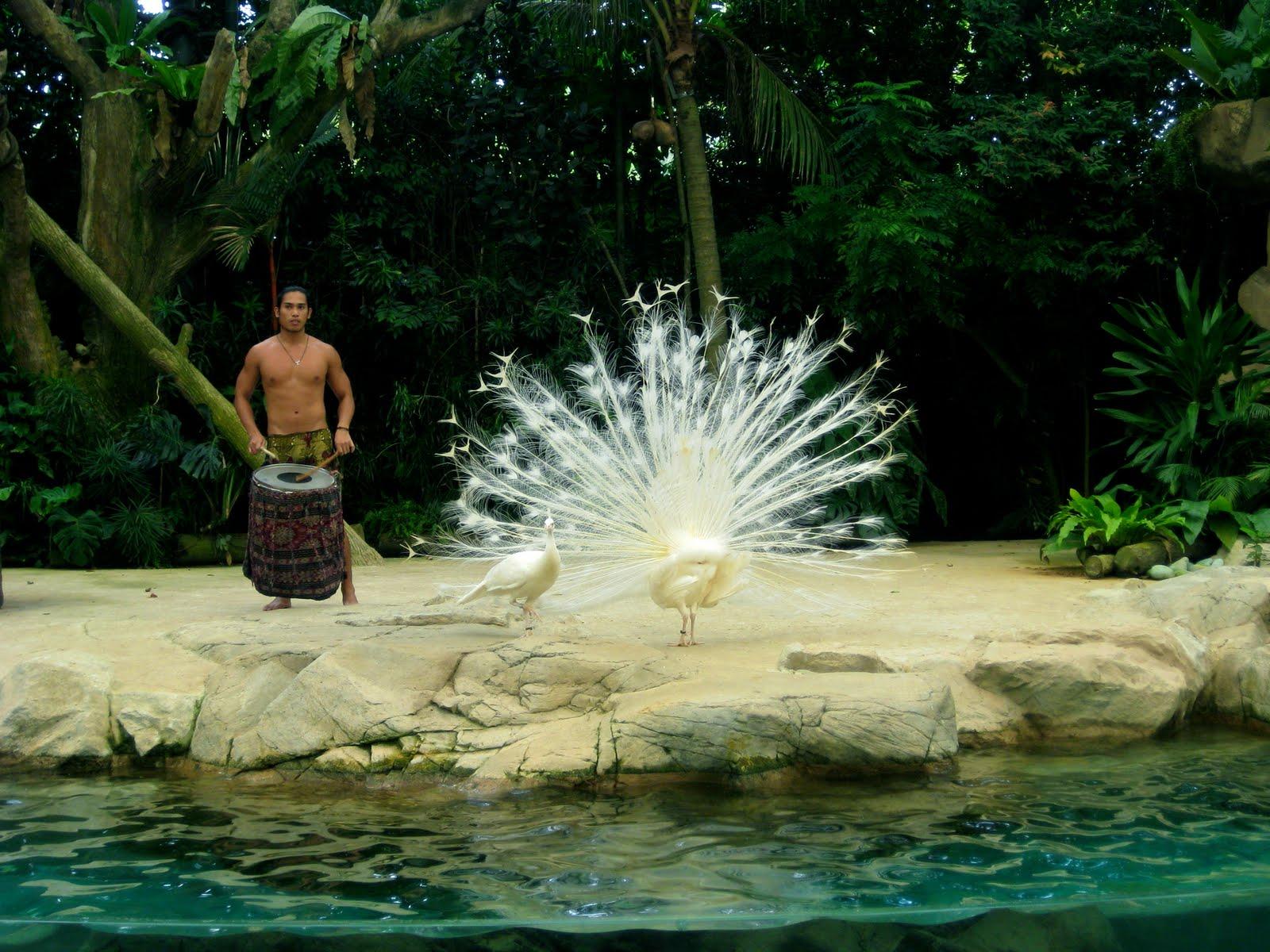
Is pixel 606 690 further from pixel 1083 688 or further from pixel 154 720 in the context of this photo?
pixel 1083 688

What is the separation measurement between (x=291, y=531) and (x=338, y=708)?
199cm

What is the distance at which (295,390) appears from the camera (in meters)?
6.73

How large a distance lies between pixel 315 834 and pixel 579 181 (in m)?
8.43

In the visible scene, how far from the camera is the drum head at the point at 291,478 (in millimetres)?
6352

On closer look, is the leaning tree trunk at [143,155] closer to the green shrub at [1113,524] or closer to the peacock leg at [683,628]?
the peacock leg at [683,628]

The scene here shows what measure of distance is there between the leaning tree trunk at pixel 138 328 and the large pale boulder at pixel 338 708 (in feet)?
15.7

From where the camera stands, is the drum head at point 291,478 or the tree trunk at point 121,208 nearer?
the drum head at point 291,478

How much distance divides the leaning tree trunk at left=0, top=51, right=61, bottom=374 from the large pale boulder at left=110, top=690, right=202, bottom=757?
19.7ft

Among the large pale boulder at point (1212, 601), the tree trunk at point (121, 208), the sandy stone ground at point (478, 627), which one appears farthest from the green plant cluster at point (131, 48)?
the large pale boulder at point (1212, 601)

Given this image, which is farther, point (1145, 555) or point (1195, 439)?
point (1195, 439)

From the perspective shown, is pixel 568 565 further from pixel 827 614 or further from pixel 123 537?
pixel 123 537

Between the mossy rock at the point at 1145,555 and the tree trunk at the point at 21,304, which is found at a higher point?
the tree trunk at the point at 21,304

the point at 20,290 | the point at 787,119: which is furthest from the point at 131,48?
the point at 787,119

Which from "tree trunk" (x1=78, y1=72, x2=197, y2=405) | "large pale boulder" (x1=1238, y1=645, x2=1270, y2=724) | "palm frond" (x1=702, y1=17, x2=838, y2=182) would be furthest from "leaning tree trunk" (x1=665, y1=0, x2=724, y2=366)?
"large pale boulder" (x1=1238, y1=645, x2=1270, y2=724)
